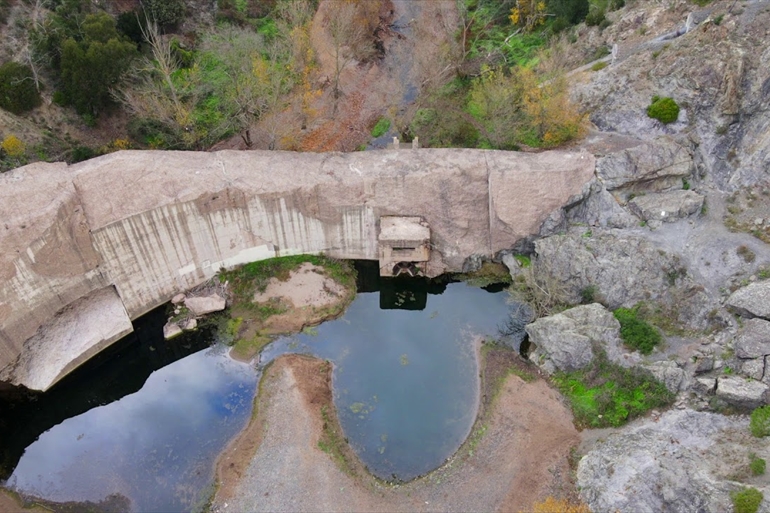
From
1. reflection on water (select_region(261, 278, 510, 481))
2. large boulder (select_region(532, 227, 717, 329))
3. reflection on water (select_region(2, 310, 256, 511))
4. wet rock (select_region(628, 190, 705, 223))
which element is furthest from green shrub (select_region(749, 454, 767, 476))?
reflection on water (select_region(2, 310, 256, 511))

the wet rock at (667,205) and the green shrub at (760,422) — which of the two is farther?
the wet rock at (667,205)

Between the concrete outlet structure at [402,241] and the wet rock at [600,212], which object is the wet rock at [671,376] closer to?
the wet rock at [600,212]

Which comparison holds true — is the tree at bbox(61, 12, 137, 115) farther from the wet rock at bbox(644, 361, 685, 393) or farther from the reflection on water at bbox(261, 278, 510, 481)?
the wet rock at bbox(644, 361, 685, 393)

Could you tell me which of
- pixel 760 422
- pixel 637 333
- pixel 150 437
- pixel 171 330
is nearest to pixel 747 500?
pixel 760 422

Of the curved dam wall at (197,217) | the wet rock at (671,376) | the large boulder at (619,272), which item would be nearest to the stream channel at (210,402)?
the curved dam wall at (197,217)

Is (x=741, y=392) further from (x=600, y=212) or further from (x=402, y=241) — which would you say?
(x=402, y=241)
